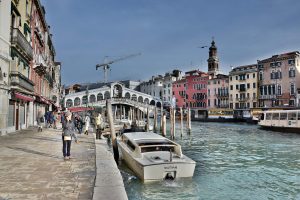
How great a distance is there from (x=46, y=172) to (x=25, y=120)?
59.8ft

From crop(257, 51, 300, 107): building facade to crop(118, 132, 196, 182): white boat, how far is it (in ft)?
174

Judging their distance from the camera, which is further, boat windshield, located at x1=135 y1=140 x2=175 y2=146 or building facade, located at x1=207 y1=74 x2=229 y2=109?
building facade, located at x1=207 y1=74 x2=229 y2=109

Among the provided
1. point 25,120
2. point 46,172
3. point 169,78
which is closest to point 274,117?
point 25,120

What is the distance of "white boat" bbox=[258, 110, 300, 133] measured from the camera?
34.5m

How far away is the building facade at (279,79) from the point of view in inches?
2309

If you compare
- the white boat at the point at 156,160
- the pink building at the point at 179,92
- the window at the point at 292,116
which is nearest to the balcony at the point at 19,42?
the white boat at the point at 156,160

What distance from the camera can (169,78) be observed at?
94375 mm

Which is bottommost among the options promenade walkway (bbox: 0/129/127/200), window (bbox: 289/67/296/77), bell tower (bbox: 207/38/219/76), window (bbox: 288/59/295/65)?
promenade walkway (bbox: 0/129/127/200)

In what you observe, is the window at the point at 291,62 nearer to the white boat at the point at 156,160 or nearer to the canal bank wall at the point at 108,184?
the white boat at the point at 156,160

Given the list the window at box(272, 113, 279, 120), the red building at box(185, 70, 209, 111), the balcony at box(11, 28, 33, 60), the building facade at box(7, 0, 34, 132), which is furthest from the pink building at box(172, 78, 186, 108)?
the balcony at box(11, 28, 33, 60)

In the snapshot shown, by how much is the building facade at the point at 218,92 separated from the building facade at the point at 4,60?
202 ft

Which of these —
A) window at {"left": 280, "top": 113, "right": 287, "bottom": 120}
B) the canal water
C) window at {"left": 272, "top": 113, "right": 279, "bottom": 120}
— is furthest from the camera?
window at {"left": 272, "top": 113, "right": 279, "bottom": 120}

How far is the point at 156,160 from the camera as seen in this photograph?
1050 cm

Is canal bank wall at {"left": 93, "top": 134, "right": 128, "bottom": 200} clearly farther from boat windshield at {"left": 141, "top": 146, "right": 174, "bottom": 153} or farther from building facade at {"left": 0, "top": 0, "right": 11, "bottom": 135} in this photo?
building facade at {"left": 0, "top": 0, "right": 11, "bottom": 135}
